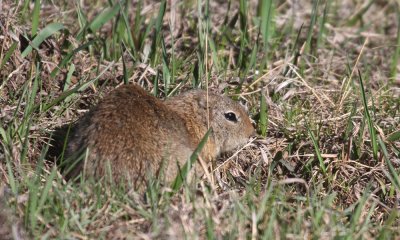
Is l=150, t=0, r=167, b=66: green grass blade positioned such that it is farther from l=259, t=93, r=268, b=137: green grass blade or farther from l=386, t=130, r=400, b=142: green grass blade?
l=386, t=130, r=400, b=142: green grass blade

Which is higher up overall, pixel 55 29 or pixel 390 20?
pixel 55 29

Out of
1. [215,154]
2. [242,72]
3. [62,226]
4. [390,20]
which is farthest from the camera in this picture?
[390,20]

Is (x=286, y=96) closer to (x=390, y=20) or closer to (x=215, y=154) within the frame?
(x=215, y=154)

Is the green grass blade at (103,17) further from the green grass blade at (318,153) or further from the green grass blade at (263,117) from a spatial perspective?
the green grass blade at (318,153)

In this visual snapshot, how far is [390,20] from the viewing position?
826 cm

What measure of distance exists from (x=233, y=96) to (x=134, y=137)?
68.2 inches

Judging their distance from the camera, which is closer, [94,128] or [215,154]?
[94,128]

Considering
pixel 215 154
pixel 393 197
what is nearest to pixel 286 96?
pixel 215 154

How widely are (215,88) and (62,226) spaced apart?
243cm

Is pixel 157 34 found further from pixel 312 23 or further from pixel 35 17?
pixel 312 23

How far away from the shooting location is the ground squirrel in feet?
14.7

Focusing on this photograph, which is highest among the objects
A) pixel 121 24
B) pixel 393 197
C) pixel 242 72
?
pixel 121 24

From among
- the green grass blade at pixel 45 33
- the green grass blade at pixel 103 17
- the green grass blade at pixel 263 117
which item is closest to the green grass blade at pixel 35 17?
the green grass blade at pixel 45 33

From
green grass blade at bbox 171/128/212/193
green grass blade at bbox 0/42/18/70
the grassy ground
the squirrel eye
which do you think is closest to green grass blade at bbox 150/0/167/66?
the grassy ground
